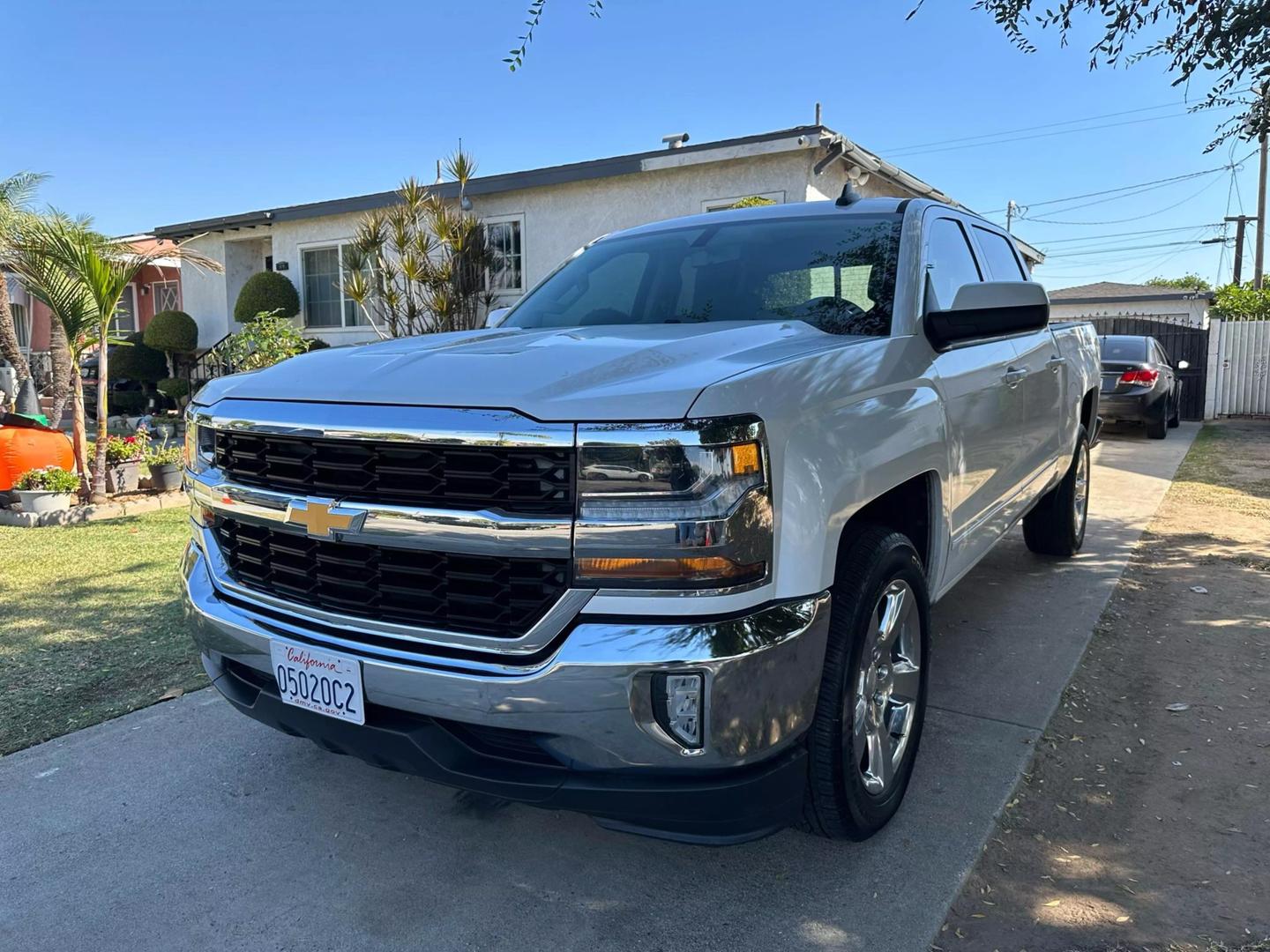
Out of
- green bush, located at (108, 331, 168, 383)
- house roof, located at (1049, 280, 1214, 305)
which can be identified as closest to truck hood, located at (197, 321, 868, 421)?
green bush, located at (108, 331, 168, 383)

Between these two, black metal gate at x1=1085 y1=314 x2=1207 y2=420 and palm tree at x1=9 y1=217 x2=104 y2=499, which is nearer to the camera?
palm tree at x1=9 y1=217 x2=104 y2=499

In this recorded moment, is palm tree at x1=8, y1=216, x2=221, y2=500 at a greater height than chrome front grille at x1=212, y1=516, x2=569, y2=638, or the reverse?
palm tree at x1=8, y1=216, x2=221, y2=500

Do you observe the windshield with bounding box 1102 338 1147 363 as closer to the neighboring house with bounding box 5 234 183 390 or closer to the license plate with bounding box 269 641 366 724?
the license plate with bounding box 269 641 366 724

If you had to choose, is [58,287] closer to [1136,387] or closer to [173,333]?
[173,333]

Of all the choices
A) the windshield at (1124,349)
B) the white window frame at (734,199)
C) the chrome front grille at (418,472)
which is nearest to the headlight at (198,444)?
the chrome front grille at (418,472)

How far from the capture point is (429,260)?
13.9 m

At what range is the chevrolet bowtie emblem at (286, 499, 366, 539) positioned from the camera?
2.34 metres

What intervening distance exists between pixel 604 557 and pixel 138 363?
60.7 feet

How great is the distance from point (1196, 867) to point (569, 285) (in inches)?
119

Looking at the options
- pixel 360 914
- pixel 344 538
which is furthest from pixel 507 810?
pixel 344 538

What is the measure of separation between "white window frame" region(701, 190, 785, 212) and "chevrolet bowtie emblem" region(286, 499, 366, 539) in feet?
32.0

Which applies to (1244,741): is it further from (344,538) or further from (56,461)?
(56,461)

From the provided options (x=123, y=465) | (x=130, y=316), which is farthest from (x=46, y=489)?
(x=130, y=316)

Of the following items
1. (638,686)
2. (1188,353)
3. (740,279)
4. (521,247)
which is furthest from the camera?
(1188,353)
